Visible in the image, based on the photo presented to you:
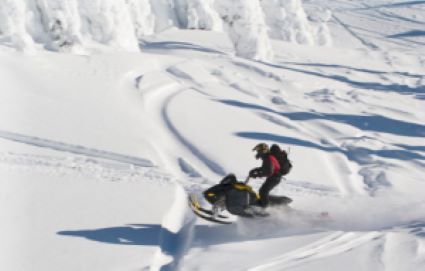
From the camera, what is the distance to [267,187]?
9.66m

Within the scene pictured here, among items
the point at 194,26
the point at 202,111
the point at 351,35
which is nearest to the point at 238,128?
the point at 202,111

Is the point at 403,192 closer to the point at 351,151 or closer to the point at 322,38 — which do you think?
the point at 351,151

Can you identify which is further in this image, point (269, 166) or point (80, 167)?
point (80, 167)

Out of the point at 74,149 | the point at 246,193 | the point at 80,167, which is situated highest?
the point at 246,193

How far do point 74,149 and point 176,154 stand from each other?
8.70 feet

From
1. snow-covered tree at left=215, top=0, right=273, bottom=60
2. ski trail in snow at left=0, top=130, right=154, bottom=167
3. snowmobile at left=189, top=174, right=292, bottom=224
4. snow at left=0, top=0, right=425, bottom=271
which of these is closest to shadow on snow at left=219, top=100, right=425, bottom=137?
snow at left=0, top=0, right=425, bottom=271

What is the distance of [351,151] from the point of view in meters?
16.0

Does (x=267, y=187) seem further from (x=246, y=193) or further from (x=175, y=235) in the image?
(x=175, y=235)

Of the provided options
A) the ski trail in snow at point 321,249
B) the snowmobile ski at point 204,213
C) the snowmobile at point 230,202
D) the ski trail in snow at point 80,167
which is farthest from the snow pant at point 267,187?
the ski trail in snow at point 80,167

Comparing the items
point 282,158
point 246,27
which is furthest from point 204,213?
point 246,27

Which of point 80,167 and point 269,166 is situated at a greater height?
point 269,166

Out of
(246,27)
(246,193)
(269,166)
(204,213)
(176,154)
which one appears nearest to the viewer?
(269,166)

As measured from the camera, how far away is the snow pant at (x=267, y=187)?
962 centimetres

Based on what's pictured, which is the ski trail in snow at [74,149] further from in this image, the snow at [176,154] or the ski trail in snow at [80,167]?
the ski trail in snow at [80,167]
